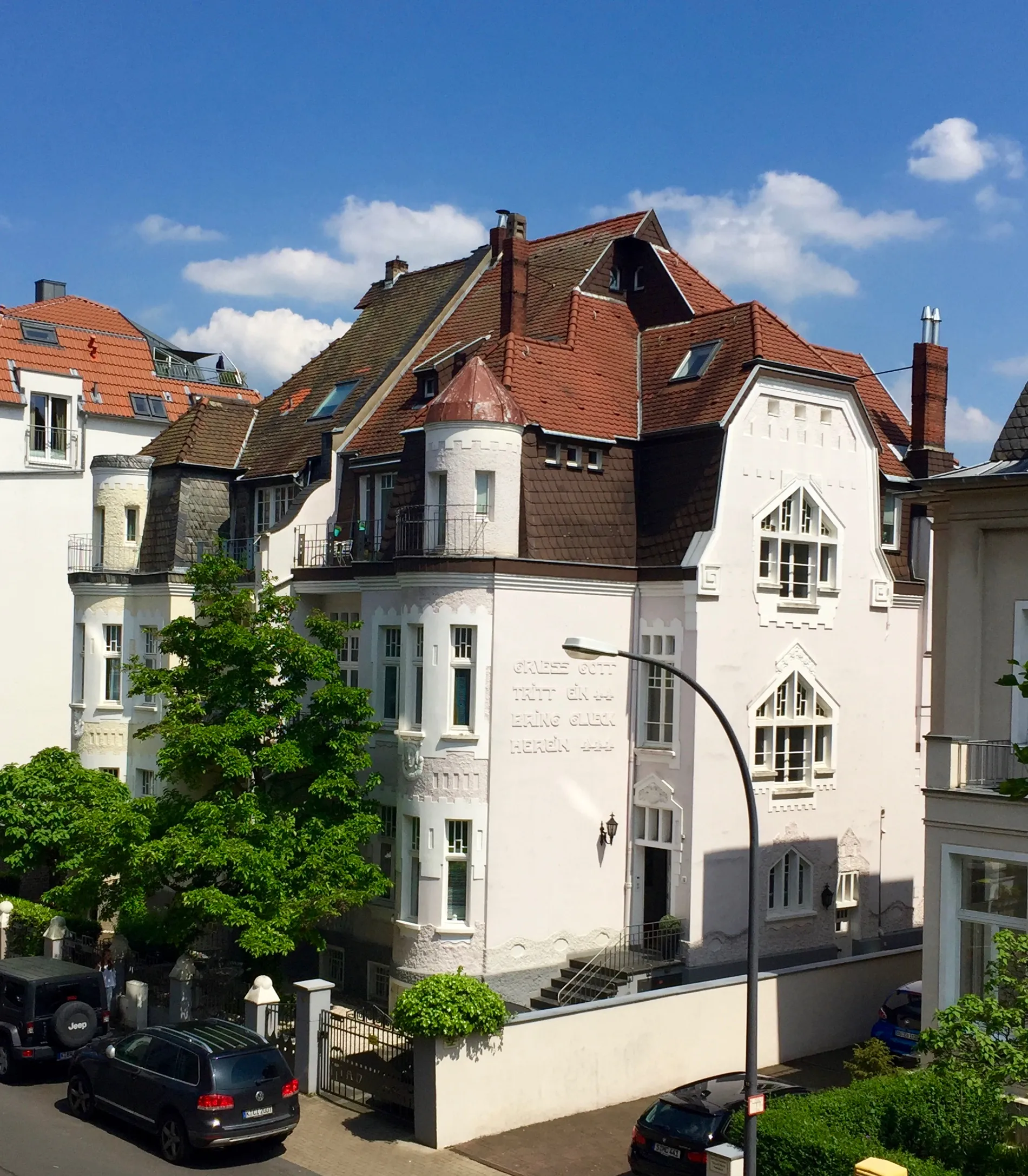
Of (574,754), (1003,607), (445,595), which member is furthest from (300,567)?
(1003,607)

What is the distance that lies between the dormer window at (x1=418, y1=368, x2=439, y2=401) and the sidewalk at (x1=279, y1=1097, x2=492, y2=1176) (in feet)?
53.6

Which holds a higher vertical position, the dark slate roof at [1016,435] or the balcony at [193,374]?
the balcony at [193,374]

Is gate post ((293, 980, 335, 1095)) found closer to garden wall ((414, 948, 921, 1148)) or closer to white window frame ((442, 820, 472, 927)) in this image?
garden wall ((414, 948, 921, 1148))

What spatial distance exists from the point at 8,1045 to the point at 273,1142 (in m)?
5.61

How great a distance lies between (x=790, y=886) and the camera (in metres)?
29.9

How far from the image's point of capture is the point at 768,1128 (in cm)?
1653

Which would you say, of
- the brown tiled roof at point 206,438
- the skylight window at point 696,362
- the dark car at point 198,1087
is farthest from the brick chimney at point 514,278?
the dark car at point 198,1087

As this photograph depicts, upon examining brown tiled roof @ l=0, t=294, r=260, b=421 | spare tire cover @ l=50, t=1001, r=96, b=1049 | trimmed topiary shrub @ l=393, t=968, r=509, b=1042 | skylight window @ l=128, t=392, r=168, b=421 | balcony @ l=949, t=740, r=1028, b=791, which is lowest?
spare tire cover @ l=50, t=1001, r=96, b=1049

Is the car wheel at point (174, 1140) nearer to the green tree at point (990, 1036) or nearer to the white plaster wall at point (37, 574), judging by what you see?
the green tree at point (990, 1036)

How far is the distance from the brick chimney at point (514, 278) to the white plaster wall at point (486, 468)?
4011 mm

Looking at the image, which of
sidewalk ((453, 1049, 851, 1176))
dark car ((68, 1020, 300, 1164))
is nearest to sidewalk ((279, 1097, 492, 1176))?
sidewalk ((453, 1049, 851, 1176))

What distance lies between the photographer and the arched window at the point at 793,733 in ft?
95.3

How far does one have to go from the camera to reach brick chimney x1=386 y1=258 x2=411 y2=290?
132 feet

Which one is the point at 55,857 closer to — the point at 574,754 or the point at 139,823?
the point at 139,823
